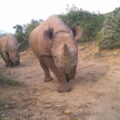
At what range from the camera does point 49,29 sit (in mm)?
6758

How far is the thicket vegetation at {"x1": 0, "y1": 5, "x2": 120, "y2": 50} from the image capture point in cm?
1113

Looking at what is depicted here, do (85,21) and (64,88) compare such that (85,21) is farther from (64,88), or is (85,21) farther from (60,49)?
(60,49)

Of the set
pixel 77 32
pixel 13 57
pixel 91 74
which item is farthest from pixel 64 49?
pixel 13 57

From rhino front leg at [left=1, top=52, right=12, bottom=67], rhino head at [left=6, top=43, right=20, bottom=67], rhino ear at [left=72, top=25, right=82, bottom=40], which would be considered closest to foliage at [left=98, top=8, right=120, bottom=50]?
rhino head at [left=6, top=43, right=20, bottom=67]

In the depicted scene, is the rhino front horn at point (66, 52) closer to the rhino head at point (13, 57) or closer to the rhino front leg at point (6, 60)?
the rhino head at point (13, 57)

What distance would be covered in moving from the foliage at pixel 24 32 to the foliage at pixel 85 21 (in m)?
2.87

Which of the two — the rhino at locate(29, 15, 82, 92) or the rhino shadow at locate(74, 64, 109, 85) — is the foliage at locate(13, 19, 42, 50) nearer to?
the rhino shadow at locate(74, 64, 109, 85)

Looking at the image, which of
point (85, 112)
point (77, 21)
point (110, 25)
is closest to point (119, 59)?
point (110, 25)

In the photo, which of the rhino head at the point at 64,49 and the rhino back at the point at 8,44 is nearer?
the rhino head at the point at 64,49

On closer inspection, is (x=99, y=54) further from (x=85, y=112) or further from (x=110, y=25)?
(x=85, y=112)

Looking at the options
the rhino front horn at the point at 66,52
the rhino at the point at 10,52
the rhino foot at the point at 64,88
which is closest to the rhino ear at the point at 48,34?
the rhino front horn at the point at 66,52

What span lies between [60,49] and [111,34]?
533cm

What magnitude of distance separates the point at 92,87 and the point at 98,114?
69.9 inches

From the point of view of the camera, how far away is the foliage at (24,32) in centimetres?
1861
